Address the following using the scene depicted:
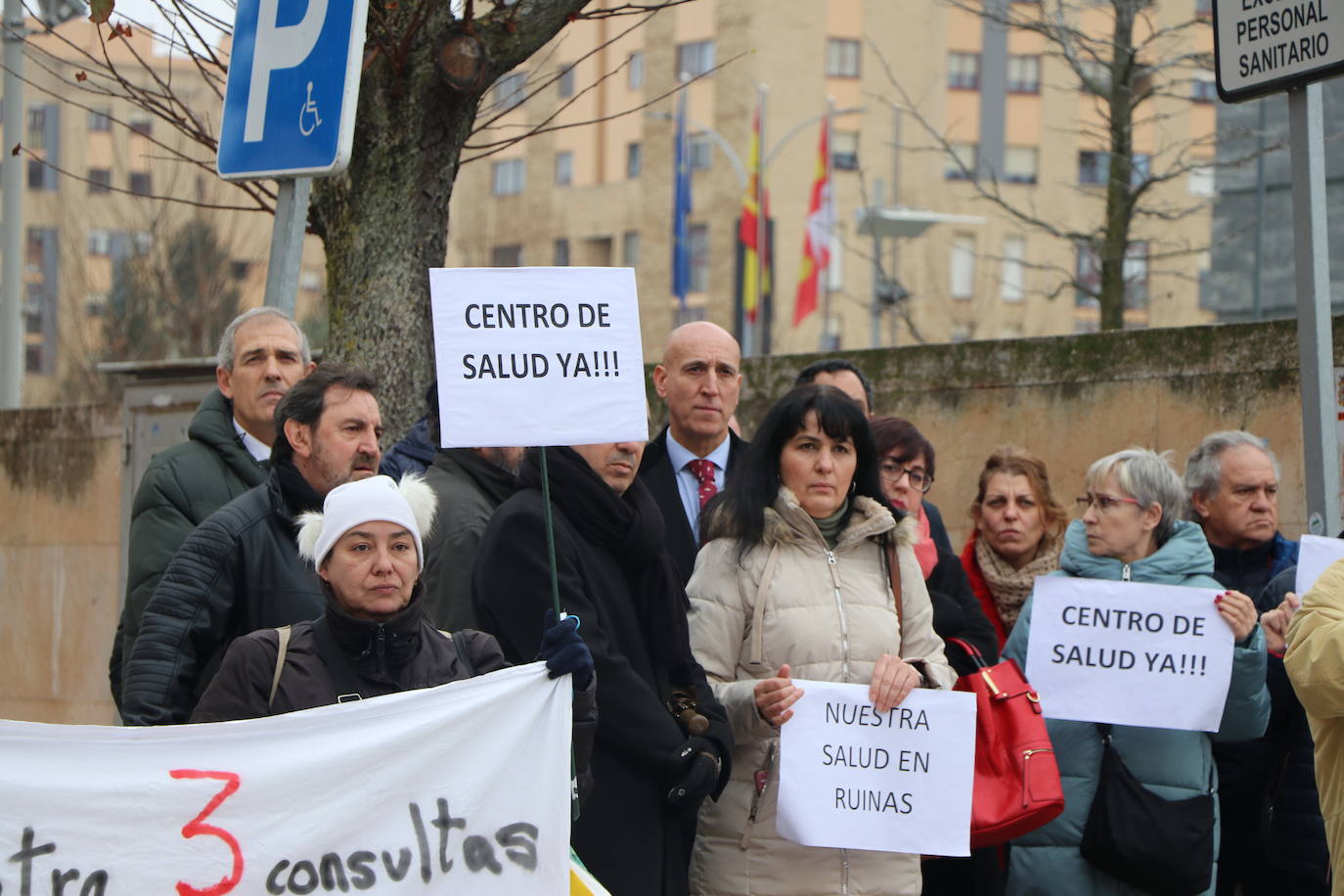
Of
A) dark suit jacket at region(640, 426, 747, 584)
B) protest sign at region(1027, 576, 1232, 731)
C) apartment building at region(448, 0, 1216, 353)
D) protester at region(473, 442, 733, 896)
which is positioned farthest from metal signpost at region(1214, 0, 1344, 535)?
apartment building at region(448, 0, 1216, 353)

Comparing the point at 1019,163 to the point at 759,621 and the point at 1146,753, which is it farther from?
the point at 759,621

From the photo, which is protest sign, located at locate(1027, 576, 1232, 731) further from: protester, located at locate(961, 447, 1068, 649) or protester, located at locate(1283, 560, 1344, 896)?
protester, located at locate(1283, 560, 1344, 896)

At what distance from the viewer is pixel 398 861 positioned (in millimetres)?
4379

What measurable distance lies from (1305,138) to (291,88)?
305 cm

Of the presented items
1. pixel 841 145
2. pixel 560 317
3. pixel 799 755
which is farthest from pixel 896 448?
pixel 841 145

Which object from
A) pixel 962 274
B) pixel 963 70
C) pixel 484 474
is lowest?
pixel 484 474

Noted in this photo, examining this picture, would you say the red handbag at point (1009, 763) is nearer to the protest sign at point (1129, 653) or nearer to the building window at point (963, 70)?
the protest sign at point (1129, 653)

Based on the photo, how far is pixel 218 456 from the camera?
19.4 ft

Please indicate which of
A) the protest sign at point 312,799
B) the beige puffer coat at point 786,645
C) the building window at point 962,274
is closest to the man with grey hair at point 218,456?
the protest sign at point 312,799

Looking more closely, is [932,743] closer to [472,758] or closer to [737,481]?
[737,481]

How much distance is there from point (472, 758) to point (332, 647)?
17.5 inches

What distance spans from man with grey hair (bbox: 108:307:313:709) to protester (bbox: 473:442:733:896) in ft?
3.08

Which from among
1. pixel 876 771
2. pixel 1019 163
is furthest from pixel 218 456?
pixel 1019 163

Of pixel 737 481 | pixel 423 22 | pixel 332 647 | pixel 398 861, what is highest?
pixel 423 22
